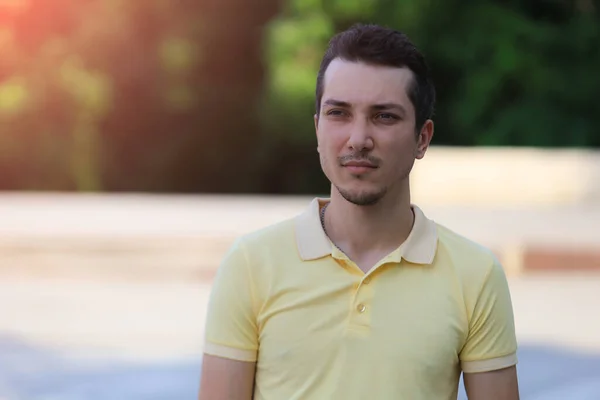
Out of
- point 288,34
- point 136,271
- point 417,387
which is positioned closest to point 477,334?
point 417,387

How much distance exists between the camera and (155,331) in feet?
25.9

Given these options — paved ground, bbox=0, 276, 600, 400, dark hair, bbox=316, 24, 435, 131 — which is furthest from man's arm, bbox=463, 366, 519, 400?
paved ground, bbox=0, 276, 600, 400

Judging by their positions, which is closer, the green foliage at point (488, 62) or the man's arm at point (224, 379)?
the man's arm at point (224, 379)

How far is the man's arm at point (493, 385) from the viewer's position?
6.75ft

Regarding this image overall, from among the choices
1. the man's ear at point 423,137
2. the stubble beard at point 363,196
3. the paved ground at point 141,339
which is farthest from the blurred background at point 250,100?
the stubble beard at point 363,196

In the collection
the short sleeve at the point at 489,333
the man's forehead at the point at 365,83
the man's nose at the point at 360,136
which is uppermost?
the man's forehead at the point at 365,83

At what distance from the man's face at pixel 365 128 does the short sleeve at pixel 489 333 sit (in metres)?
0.26

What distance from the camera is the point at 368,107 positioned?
1980mm

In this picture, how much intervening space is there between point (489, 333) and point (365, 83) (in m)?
0.51

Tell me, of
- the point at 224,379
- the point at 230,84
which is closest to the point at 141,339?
the point at 224,379

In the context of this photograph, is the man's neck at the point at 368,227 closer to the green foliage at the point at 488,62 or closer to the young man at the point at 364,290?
the young man at the point at 364,290

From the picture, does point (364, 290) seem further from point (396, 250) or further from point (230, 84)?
point (230, 84)

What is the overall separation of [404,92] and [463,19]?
22040 mm

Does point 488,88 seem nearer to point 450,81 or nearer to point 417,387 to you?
point 450,81
